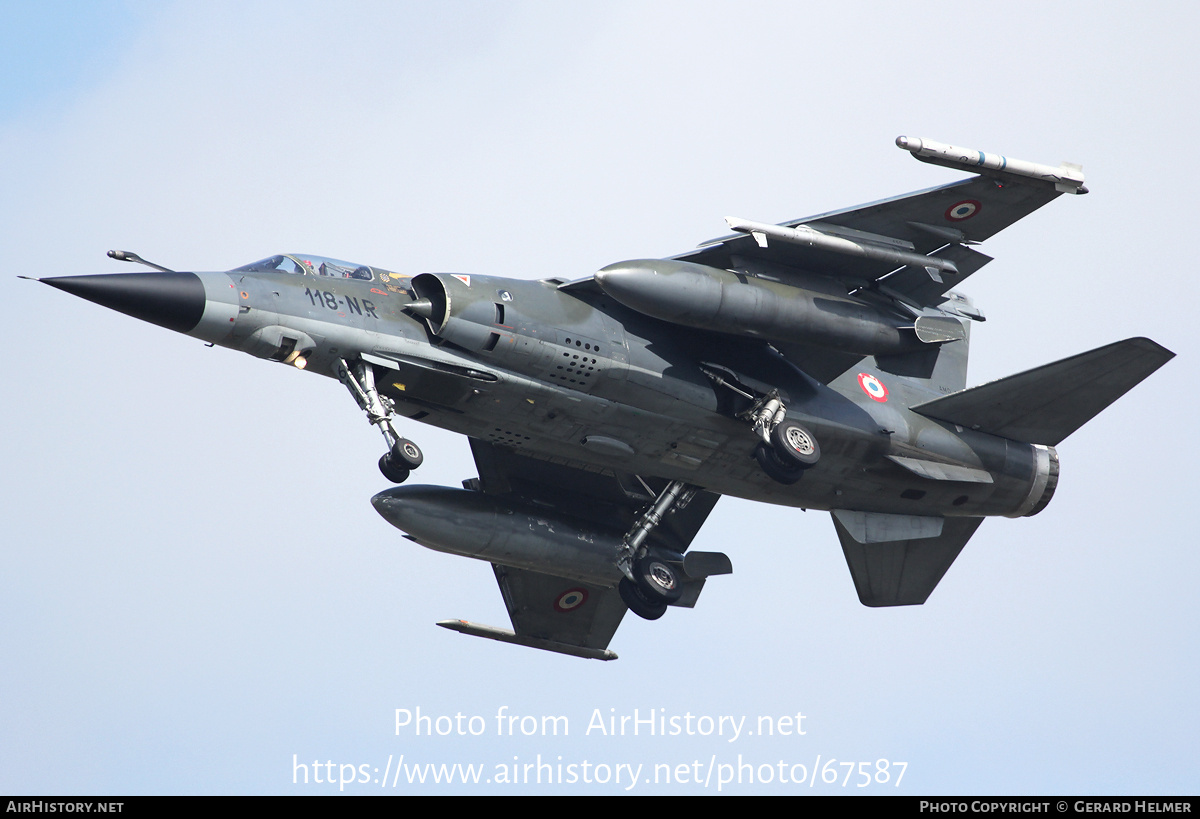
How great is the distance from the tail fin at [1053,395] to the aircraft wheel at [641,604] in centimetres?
499

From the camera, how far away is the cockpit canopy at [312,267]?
2106 cm

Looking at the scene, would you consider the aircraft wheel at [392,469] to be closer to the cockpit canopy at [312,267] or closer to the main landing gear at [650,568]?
the cockpit canopy at [312,267]

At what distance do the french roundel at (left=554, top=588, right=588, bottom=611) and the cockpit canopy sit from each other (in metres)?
8.04

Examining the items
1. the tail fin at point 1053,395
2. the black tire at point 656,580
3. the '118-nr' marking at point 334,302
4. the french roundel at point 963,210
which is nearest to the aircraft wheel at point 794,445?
the tail fin at point 1053,395

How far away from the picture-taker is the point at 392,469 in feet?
66.7

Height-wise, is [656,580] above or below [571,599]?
above

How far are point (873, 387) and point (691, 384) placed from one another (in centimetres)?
360

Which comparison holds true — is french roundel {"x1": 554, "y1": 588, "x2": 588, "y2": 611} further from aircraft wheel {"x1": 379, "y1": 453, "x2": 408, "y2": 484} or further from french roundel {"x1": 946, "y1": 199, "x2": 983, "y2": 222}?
french roundel {"x1": 946, "y1": 199, "x2": 983, "y2": 222}

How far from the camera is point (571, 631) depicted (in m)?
28.1

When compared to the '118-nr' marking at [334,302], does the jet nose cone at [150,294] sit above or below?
above

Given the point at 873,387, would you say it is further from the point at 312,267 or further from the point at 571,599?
the point at 312,267

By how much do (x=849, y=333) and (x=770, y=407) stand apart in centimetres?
151

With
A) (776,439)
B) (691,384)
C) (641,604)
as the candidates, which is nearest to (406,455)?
(691,384)

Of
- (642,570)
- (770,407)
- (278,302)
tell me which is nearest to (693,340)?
(770,407)
